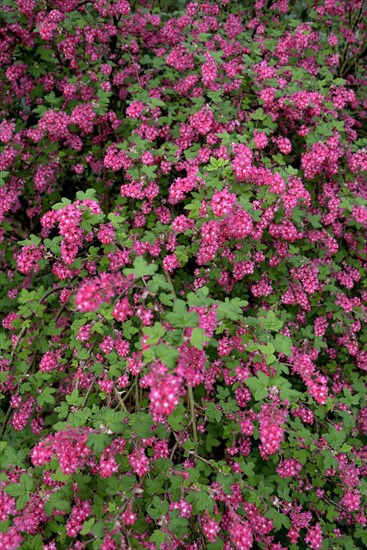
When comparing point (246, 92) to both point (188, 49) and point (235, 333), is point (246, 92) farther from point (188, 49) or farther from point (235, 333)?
point (235, 333)

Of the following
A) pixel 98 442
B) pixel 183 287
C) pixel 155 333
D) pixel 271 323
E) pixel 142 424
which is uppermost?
pixel 155 333

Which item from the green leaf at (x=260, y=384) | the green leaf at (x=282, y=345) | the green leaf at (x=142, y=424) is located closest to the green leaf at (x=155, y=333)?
the green leaf at (x=260, y=384)

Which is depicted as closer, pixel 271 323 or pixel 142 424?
pixel 142 424

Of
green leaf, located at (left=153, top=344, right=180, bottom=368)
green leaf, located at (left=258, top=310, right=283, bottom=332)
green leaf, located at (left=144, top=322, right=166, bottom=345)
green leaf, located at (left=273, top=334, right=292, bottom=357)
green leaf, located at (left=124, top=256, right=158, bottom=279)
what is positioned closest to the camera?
green leaf, located at (left=153, top=344, right=180, bottom=368)

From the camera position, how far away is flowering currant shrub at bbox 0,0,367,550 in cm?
267

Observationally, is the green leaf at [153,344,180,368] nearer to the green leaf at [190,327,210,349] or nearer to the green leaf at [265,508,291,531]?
the green leaf at [190,327,210,349]

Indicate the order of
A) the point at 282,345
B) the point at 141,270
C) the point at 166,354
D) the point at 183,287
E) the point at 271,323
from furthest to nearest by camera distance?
1. the point at 183,287
2. the point at 271,323
3. the point at 282,345
4. the point at 141,270
5. the point at 166,354

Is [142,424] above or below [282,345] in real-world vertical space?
below

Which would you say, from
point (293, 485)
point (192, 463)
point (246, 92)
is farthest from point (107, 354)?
point (246, 92)

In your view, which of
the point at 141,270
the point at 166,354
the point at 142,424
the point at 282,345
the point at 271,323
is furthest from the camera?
the point at 271,323

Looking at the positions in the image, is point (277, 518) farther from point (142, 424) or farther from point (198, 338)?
point (198, 338)

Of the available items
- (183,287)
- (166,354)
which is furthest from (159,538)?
(183,287)

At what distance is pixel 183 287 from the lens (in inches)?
185

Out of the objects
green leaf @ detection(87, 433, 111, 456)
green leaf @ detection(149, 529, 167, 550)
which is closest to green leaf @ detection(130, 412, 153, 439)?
green leaf @ detection(87, 433, 111, 456)
